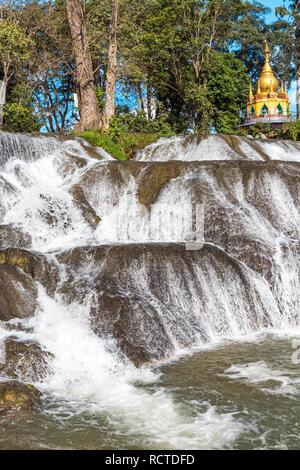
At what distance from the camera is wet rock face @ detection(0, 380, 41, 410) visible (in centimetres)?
Result: 547

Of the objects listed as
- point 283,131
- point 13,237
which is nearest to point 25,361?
point 13,237

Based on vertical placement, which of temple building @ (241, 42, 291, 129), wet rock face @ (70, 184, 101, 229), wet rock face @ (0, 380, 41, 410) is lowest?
wet rock face @ (0, 380, 41, 410)

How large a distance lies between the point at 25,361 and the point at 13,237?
15.2 feet

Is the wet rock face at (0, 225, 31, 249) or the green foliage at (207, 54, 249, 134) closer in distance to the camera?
the wet rock face at (0, 225, 31, 249)

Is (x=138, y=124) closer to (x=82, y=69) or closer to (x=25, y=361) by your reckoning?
(x=82, y=69)

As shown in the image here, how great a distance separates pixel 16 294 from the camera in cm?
785

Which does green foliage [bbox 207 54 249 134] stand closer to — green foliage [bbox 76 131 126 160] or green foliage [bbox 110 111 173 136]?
green foliage [bbox 110 111 173 136]

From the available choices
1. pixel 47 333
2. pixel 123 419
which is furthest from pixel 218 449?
pixel 47 333

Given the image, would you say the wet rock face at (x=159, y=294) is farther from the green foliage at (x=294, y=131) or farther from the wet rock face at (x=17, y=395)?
the green foliage at (x=294, y=131)

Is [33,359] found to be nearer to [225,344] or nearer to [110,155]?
[225,344]

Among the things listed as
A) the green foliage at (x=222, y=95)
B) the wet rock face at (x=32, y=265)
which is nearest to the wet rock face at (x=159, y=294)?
the wet rock face at (x=32, y=265)

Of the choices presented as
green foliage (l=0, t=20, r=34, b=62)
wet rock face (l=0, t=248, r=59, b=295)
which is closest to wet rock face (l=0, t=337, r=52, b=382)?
wet rock face (l=0, t=248, r=59, b=295)

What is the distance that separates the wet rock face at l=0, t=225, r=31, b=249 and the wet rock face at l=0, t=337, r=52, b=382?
13.2 feet

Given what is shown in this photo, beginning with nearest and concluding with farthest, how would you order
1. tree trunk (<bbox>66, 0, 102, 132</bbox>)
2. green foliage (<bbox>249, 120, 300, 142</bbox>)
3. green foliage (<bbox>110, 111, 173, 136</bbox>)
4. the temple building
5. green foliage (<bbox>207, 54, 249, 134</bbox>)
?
tree trunk (<bbox>66, 0, 102, 132</bbox>) < green foliage (<bbox>110, 111, 173, 136</bbox>) < green foliage (<bbox>249, 120, 300, 142</bbox>) < green foliage (<bbox>207, 54, 249, 134</bbox>) < the temple building
